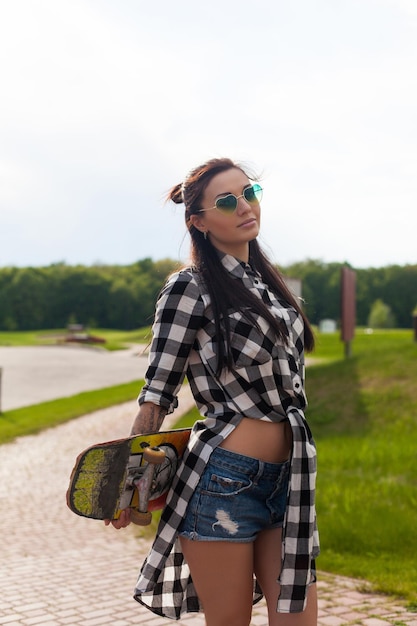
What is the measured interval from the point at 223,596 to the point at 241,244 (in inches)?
43.3

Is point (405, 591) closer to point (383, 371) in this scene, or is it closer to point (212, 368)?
point (212, 368)

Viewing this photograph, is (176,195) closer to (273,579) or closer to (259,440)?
(259,440)

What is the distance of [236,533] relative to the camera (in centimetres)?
241

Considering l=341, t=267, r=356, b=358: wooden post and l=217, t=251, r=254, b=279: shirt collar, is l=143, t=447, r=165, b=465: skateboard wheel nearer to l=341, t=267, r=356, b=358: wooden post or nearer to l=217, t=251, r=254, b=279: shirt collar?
l=217, t=251, r=254, b=279: shirt collar

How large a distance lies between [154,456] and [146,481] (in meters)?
0.09

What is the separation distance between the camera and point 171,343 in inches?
98.1

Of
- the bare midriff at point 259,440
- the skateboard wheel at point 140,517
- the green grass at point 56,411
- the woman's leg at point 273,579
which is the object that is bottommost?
the green grass at point 56,411

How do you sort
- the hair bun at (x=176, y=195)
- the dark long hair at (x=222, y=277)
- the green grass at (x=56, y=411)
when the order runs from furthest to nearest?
the green grass at (x=56, y=411) → the hair bun at (x=176, y=195) → the dark long hair at (x=222, y=277)

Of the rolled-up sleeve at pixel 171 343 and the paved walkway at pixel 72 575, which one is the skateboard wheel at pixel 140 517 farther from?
the paved walkway at pixel 72 575

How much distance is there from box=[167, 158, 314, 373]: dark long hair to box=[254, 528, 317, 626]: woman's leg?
56 centimetres

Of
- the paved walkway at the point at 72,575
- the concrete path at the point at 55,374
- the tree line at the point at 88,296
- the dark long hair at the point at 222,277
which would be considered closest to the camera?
the dark long hair at the point at 222,277

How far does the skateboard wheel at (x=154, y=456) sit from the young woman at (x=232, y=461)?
0.08 metres

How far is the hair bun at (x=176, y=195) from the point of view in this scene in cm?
283

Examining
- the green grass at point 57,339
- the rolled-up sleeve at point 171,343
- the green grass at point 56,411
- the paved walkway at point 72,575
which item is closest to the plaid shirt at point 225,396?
the rolled-up sleeve at point 171,343
